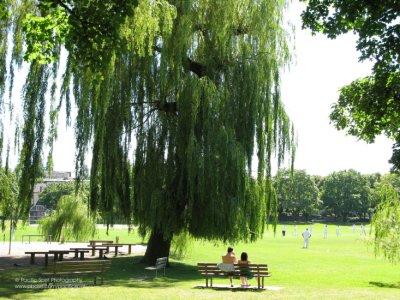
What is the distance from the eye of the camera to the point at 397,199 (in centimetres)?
2025

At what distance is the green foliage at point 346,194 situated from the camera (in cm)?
10769

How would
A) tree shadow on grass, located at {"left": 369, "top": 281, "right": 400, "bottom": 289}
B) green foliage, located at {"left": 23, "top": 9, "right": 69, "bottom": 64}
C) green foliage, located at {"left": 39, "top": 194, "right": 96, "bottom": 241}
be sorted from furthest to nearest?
green foliage, located at {"left": 39, "top": 194, "right": 96, "bottom": 241}
tree shadow on grass, located at {"left": 369, "top": 281, "right": 400, "bottom": 289}
green foliage, located at {"left": 23, "top": 9, "right": 69, "bottom": 64}

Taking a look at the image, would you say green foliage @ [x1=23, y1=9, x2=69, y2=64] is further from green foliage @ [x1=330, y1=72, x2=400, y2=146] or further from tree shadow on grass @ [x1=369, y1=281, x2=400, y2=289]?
tree shadow on grass @ [x1=369, y1=281, x2=400, y2=289]

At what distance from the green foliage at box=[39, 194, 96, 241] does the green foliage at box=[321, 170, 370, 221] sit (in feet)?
279

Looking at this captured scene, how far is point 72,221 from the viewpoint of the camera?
29.9 meters

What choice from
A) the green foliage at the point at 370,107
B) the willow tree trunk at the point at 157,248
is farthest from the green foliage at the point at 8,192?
the green foliage at the point at 370,107

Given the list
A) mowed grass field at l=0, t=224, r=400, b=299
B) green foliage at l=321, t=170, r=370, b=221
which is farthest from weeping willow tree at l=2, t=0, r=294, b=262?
green foliage at l=321, t=170, r=370, b=221

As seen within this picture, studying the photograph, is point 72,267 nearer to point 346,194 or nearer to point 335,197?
point 335,197

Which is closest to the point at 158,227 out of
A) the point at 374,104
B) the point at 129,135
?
the point at 129,135

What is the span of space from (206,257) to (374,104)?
1752 centimetres

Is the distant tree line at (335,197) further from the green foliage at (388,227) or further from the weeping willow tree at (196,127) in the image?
the weeping willow tree at (196,127)

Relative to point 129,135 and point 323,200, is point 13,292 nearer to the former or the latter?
point 129,135

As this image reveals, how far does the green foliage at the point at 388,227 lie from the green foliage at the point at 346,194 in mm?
89471

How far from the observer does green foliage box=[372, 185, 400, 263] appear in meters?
18.9
